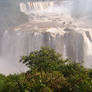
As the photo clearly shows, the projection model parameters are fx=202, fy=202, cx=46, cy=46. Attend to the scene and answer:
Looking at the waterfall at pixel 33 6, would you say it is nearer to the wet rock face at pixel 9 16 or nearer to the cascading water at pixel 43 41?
the wet rock face at pixel 9 16

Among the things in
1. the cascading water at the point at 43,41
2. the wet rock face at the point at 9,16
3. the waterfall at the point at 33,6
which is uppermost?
the waterfall at the point at 33,6

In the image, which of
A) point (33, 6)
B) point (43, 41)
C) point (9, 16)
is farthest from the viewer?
point (33, 6)

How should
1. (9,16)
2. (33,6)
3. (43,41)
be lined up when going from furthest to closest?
(33,6)
(9,16)
(43,41)

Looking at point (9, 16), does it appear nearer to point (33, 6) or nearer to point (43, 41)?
point (33, 6)

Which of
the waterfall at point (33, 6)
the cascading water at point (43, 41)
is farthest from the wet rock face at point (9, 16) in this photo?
the waterfall at point (33, 6)

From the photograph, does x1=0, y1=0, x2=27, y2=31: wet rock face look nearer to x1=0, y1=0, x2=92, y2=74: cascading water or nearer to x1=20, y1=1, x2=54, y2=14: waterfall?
x1=0, y1=0, x2=92, y2=74: cascading water

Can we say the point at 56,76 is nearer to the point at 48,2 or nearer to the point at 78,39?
the point at 78,39

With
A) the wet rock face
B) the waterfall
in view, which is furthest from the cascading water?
the waterfall

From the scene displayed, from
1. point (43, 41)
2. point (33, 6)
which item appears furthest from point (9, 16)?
point (43, 41)

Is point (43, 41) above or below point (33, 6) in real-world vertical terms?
below

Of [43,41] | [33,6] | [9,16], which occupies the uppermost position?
[33,6]

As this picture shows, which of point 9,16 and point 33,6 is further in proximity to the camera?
point 33,6

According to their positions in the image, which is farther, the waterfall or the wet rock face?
the waterfall
